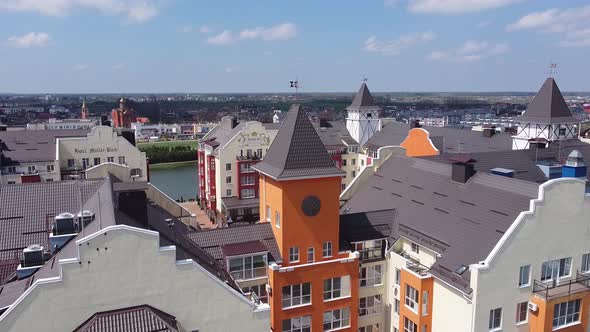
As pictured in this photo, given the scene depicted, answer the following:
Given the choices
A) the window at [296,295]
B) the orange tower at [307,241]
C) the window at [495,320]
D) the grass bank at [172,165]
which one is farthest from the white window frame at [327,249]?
the grass bank at [172,165]

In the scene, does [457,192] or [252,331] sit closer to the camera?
[252,331]

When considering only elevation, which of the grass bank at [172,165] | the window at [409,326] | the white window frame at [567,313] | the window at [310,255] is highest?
the window at [310,255]

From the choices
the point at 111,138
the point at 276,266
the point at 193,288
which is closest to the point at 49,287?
the point at 193,288

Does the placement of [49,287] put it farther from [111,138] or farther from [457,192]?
[111,138]

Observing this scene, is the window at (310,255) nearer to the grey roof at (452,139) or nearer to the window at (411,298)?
the window at (411,298)

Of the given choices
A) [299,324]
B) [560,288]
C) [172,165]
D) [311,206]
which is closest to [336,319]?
[299,324]

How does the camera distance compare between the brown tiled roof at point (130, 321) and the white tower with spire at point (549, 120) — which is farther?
the white tower with spire at point (549, 120)

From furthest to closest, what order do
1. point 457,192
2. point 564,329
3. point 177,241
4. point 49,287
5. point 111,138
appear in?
point 111,138, point 457,192, point 564,329, point 177,241, point 49,287
